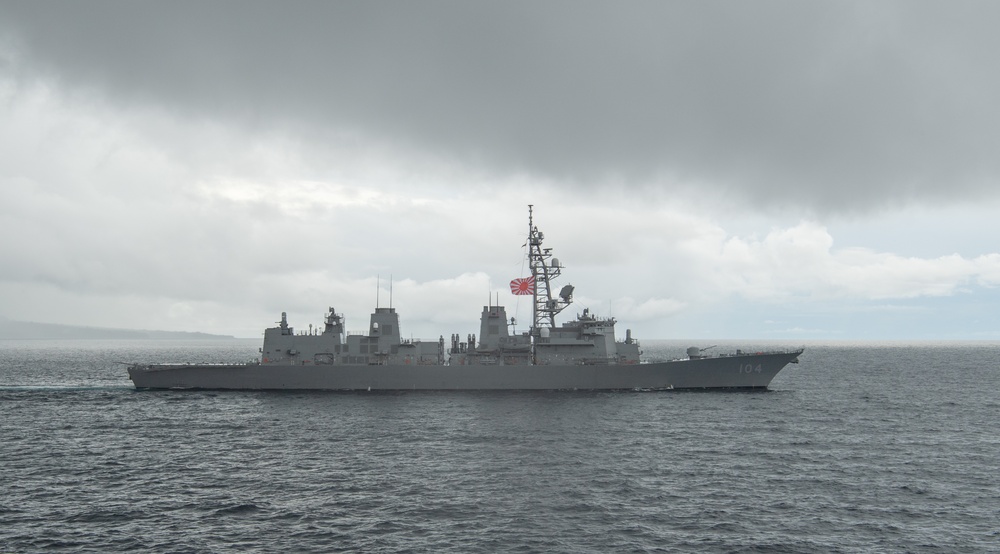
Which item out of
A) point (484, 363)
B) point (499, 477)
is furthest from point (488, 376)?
point (499, 477)

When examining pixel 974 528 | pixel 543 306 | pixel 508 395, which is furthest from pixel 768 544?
pixel 543 306

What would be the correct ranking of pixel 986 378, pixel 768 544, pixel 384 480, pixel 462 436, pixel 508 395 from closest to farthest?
pixel 768 544
pixel 384 480
pixel 462 436
pixel 508 395
pixel 986 378

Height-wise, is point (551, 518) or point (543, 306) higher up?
point (543, 306)

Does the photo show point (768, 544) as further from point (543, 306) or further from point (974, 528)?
point (543, 306)

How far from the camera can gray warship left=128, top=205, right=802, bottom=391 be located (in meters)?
44.1

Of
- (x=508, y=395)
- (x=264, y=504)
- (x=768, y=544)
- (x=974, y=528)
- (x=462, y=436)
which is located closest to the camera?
(x=768, y=544)

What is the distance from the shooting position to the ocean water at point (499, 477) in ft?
56.0

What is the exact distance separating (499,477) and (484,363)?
22715mm

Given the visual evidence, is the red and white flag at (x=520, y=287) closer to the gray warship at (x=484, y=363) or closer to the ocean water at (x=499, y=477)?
the gray warship at (x=484, y=363)

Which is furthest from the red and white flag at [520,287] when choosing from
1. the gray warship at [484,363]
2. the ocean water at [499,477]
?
the ocean water at [499,477]

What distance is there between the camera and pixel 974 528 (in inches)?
704

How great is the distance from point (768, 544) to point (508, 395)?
2643 cm

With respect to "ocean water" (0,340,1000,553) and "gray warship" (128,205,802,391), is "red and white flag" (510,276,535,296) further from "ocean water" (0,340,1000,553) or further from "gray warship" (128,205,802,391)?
"ocean water" (0,340,1000,553)

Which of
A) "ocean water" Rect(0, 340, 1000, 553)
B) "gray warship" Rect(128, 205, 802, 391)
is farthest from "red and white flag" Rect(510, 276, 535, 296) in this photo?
"ocean water" Rect(0, 340, 1000, 553)
